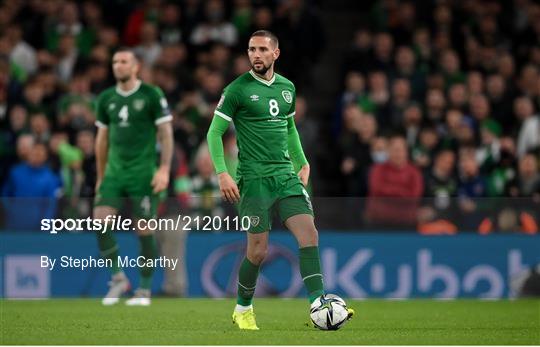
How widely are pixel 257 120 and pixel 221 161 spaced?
0.50 meters

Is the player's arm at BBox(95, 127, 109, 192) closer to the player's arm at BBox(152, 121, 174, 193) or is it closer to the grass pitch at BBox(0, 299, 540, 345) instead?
the player's arm at BBox(152, 121, 174, 193)

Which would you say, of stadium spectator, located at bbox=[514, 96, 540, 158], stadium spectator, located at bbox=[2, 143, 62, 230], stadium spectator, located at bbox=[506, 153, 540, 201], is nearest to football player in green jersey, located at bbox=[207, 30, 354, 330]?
stadium spectator, located at bbox=[2, 143, 62, 230]

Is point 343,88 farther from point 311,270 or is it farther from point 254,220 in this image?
point 311,270

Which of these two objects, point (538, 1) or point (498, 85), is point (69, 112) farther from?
point (538, 1)

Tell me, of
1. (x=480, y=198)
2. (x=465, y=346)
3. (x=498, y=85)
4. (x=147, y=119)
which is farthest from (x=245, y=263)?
(x=498, y=85)

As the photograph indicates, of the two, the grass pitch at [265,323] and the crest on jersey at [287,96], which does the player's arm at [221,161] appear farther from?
the grass pitch at [265,323]

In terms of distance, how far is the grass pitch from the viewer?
10.1 m

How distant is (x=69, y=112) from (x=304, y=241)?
327 inches

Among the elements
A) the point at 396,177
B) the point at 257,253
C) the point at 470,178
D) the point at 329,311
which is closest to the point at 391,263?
the point at 396,177

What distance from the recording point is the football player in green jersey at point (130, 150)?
13695 mm

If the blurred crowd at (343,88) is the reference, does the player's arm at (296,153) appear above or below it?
below

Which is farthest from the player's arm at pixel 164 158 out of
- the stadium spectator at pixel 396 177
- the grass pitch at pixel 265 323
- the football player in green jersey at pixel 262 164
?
the stadium spectator at pixel 396 177

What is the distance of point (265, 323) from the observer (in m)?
11.7

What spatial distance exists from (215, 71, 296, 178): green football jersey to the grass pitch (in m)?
1.35
